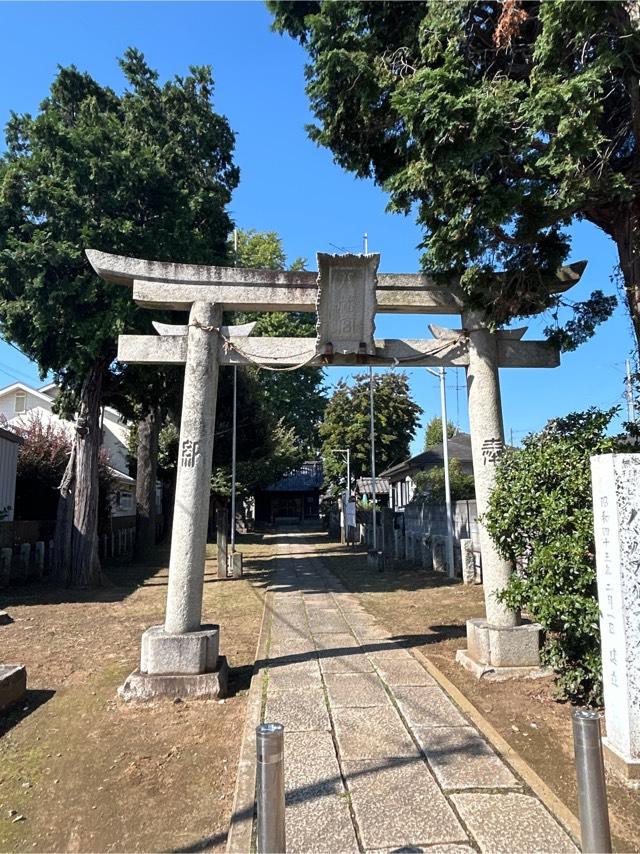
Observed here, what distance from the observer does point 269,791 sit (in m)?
2.43

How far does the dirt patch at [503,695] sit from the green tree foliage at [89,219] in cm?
760

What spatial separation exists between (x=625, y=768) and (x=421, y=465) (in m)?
23.1

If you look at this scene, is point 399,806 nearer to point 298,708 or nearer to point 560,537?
point 298,708

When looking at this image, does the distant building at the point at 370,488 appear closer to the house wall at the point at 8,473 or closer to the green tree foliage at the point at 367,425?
the green tree foliage at the point at 367,425

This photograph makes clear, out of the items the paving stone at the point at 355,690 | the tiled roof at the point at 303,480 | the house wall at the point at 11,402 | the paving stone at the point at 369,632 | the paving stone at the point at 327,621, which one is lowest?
the paving stone at the point at 327,621

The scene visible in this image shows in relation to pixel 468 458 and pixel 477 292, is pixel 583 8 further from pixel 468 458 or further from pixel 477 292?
pixel 468 458

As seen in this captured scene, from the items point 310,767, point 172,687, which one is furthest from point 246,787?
point 172,687

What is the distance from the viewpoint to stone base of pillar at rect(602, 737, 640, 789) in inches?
144

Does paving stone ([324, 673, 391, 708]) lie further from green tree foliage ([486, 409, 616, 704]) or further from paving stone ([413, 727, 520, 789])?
green tree foliage ([486, 409, 616, 704])

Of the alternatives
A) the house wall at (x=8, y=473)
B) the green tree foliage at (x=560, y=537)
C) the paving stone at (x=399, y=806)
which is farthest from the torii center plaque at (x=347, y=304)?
the house wall at (x=8, y=473)

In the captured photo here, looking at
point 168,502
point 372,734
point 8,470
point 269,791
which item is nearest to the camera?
point 269,791

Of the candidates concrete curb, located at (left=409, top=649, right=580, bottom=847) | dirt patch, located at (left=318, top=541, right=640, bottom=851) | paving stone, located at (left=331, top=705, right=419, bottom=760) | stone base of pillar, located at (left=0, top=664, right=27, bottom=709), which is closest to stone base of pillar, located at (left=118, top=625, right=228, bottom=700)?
stone base of pillar, located at (left=0, top=664, right=27, bottom=709)

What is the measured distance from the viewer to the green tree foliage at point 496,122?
4.47 meters

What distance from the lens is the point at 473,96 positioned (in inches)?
187
